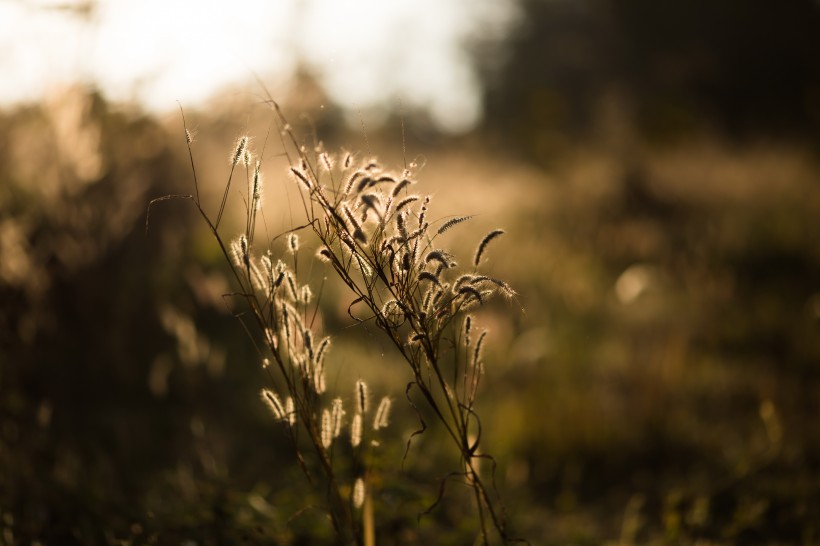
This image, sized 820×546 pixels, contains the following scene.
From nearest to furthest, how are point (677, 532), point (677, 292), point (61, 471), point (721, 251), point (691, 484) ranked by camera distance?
point (677, 532)
point (61, 471)
point (691, 484)
point (677, 292)
point (721, 251)

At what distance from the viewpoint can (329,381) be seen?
11.3 feet

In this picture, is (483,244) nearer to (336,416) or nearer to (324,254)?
(324,254)

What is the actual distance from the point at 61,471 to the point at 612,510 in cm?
225

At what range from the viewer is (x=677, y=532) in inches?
84.6

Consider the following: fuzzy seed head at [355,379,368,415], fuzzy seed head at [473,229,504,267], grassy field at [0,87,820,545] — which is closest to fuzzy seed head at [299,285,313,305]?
grassy field at [0,87,820,545]

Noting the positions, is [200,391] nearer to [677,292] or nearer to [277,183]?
[677,292]

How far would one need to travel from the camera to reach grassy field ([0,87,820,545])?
2.18 meters

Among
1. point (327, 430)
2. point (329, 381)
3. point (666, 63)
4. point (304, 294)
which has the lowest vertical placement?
point (327, 430)

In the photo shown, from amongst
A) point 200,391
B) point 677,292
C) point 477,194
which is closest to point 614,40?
point 477,194

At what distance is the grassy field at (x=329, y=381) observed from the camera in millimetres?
2182

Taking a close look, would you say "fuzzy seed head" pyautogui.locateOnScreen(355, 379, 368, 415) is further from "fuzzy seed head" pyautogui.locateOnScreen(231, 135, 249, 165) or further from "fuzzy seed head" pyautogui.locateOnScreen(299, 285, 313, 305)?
"fuzzy seed head" pyautogui.locateOnScreen(231, 135, 249, 165)

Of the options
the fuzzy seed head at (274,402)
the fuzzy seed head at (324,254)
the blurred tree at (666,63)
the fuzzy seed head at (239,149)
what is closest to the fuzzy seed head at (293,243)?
the fuzzy seed head at (324,254)

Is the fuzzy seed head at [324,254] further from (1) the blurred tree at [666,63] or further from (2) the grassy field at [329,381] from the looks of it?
(1) the blurred tree at [666,63]

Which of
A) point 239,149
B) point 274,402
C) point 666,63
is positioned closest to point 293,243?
point 239,149
